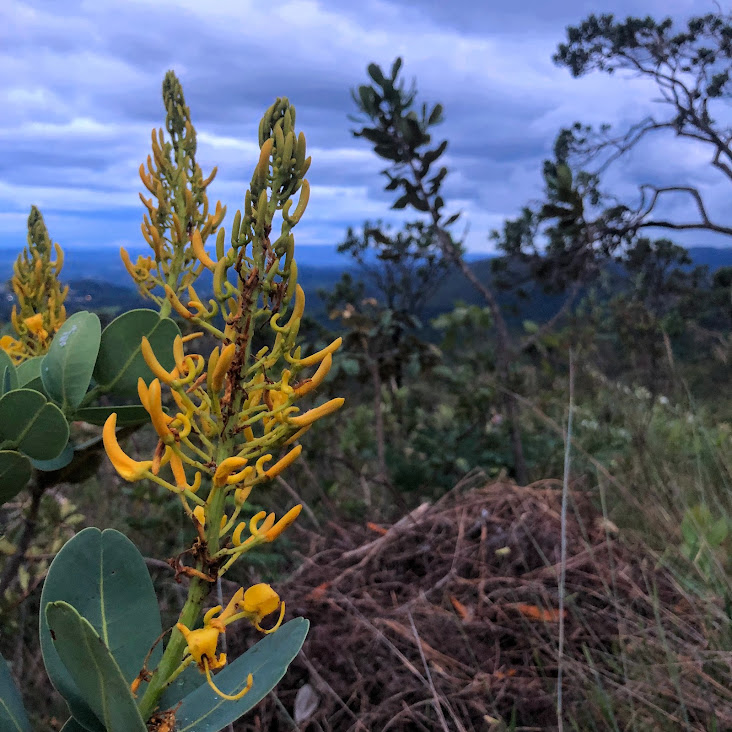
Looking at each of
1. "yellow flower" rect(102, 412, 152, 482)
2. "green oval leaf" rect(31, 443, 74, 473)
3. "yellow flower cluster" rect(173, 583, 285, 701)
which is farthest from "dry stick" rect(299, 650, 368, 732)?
"yellow flower" rect(102, 412, 152, 482)

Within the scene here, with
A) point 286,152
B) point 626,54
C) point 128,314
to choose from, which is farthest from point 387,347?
point 626,54

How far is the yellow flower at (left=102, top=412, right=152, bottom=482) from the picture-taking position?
67cm

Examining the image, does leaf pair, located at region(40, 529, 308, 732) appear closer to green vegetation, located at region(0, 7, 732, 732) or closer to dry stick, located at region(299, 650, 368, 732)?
green vegetation, located at region(0, 7, 732, 732)

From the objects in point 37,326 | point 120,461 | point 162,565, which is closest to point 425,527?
point 162,565

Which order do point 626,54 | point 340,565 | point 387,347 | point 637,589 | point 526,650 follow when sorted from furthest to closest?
1. point 626,54
2. point 387,347
3. point 340,565
4. point 637,589
5. point 526,650

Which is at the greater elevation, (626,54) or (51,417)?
(626,54)

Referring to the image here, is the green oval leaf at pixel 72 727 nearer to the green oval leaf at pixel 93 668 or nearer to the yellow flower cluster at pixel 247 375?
the green oval leaf at pixel 93 668

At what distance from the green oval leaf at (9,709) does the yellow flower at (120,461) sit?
0.28 meters

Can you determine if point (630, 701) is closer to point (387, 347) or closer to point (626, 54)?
point (387, 347)

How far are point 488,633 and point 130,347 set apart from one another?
5.09 feet

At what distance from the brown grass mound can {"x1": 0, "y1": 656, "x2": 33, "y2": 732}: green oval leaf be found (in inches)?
34.5

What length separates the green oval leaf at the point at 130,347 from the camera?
3.22ft

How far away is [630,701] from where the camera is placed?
5.30ft

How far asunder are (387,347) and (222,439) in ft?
10.7
